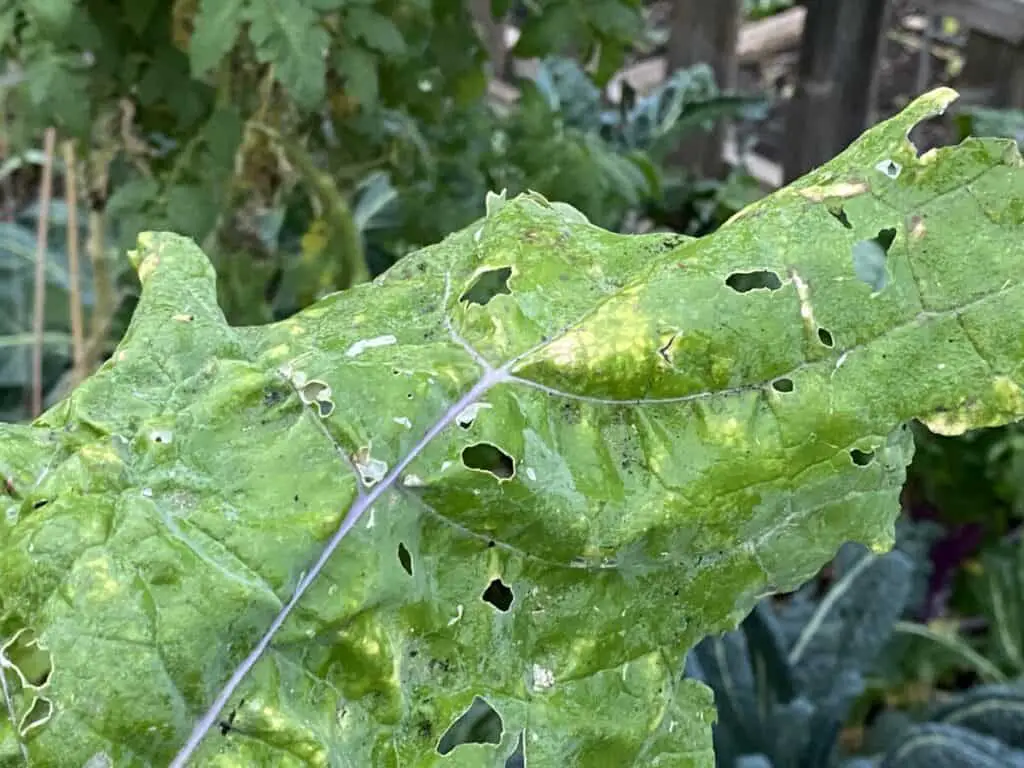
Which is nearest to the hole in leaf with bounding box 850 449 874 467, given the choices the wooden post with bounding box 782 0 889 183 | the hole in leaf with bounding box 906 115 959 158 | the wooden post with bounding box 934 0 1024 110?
the wooden post with bounding box 782 0 889 183

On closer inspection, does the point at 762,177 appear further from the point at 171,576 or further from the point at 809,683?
the point at 171,576

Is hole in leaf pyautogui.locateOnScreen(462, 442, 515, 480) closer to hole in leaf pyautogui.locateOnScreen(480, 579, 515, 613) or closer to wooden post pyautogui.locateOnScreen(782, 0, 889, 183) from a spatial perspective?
hole in leaf pyautogui.locateOnScreen(480, 579, 515, 613)

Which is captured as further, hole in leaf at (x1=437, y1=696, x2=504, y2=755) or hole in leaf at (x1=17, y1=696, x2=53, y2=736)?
hole in leaf at (x1=437, y1=696, x2=504, y2=755)

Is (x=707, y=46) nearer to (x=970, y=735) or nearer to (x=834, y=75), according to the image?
(x=834, y=75)

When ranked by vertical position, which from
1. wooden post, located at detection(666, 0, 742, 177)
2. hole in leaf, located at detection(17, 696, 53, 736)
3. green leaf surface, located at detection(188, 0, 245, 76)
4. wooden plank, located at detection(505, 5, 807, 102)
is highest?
green leaf surface, located at detection(188, 0, 245, 76)

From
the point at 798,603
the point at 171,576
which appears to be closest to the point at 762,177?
the point at 798,603
